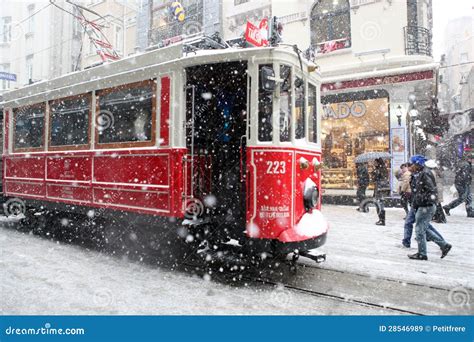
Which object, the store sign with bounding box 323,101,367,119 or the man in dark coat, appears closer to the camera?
the man in dark coat

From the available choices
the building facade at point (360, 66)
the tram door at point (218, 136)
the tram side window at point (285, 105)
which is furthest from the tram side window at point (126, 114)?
the building facade at point (360, 66)

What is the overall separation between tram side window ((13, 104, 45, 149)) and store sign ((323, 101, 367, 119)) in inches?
456

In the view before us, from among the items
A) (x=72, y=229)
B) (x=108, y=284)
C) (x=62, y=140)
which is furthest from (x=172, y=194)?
(x=72, y=229)

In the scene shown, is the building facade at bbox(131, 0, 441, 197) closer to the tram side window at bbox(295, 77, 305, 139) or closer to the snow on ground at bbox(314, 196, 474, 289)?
the snow on ground at bbox(314, 196, 474, 289)

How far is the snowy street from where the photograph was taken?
3.92 m

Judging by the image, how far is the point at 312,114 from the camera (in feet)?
19.0

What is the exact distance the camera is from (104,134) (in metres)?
6.25

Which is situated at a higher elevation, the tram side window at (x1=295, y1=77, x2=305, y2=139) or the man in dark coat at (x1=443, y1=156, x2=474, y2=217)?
the tram side window at (x1=295, y1=77, x2=305, y2=139)

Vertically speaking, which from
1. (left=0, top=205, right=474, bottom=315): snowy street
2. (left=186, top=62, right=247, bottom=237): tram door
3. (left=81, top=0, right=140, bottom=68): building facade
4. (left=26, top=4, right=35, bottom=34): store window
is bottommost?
(left=0, top=205, right=474, bottom=315): snowy street

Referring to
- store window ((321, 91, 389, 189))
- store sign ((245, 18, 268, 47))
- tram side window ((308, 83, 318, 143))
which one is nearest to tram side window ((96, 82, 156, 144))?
store sign ((245, 18, 268, 47))

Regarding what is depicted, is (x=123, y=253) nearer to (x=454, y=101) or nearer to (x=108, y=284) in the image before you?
(x=108, y=284)

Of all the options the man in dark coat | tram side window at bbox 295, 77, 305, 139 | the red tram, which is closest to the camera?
the red tram

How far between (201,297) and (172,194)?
167 cm

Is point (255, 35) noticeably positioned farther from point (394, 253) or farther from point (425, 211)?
point (394, 253)
